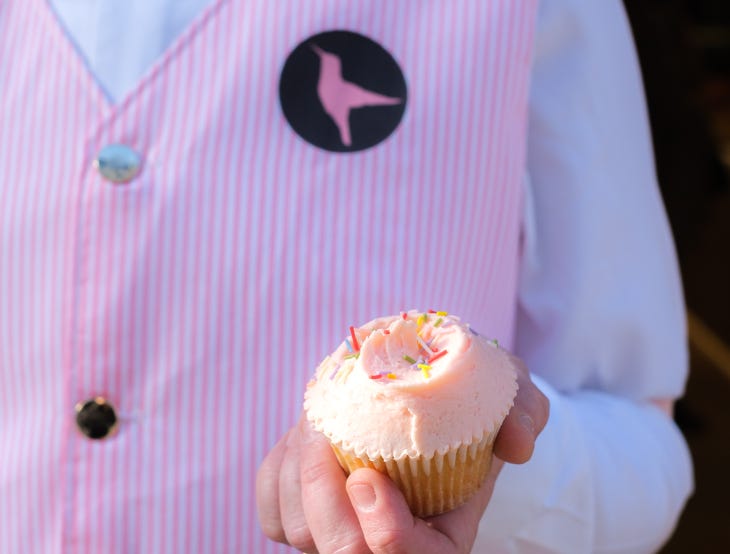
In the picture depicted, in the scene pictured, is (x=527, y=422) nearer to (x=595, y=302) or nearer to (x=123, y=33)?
(x=595, y=302)

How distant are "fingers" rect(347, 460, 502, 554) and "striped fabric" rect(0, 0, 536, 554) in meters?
0.26

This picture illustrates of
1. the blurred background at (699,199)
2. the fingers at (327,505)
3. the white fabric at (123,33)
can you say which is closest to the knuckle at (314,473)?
the fingers at (327,505)

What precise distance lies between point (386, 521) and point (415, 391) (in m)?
0.13

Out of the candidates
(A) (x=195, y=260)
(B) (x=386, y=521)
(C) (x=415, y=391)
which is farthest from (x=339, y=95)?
(B) (x=386, y=521)

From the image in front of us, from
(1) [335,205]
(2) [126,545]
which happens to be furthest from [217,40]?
(2) [126,545]

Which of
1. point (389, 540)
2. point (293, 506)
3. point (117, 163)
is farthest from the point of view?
point (117, 163)

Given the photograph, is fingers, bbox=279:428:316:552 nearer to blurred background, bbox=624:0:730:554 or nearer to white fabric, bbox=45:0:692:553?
white fabric, bbox=45:0:692:553

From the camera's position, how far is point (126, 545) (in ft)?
3.01

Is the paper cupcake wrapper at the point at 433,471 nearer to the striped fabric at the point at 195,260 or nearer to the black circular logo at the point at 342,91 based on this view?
the striped fabric at the point at 195,260

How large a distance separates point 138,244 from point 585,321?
54 cm

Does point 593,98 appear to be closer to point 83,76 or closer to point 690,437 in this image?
point 83,76

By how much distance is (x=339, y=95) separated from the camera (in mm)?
950

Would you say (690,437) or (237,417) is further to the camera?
(690,437)

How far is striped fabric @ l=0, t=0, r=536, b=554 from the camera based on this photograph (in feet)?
3.00
